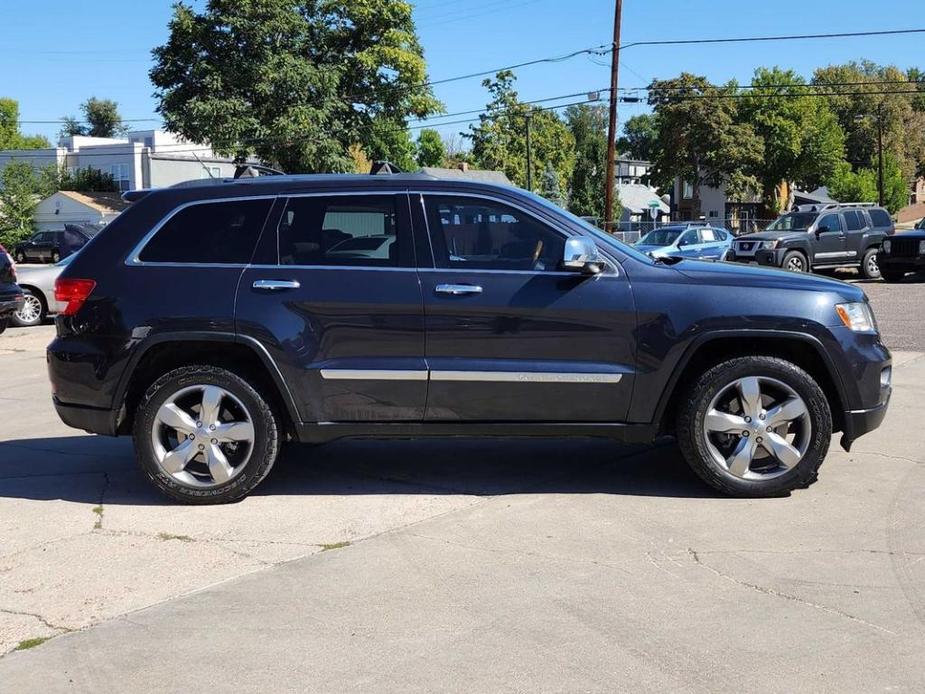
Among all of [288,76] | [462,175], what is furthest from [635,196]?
[462,175]

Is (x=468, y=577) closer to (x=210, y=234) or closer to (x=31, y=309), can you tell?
(x=210, y=234)

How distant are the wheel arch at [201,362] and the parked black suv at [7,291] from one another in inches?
373

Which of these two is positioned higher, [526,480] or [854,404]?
[854,404]

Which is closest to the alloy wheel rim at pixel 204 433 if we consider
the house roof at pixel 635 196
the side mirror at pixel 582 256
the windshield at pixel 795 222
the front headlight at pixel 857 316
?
the side mirror at pixel 582 256

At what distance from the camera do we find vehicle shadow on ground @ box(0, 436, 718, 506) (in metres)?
6.12

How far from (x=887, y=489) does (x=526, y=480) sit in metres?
2.17

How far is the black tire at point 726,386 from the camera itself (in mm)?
5672

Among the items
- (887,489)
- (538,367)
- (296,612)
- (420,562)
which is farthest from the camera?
(887,489)

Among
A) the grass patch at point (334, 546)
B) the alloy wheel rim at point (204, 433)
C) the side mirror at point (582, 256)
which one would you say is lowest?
the grass patch at point (334, 546)

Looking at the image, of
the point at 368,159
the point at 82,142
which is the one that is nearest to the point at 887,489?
the point at 368,159

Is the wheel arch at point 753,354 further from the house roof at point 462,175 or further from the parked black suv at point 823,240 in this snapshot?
the parked black suv at point 823,240

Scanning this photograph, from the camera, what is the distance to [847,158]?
90688mm

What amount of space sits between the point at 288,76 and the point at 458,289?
42.1m

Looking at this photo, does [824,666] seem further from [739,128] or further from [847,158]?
[847,158]
